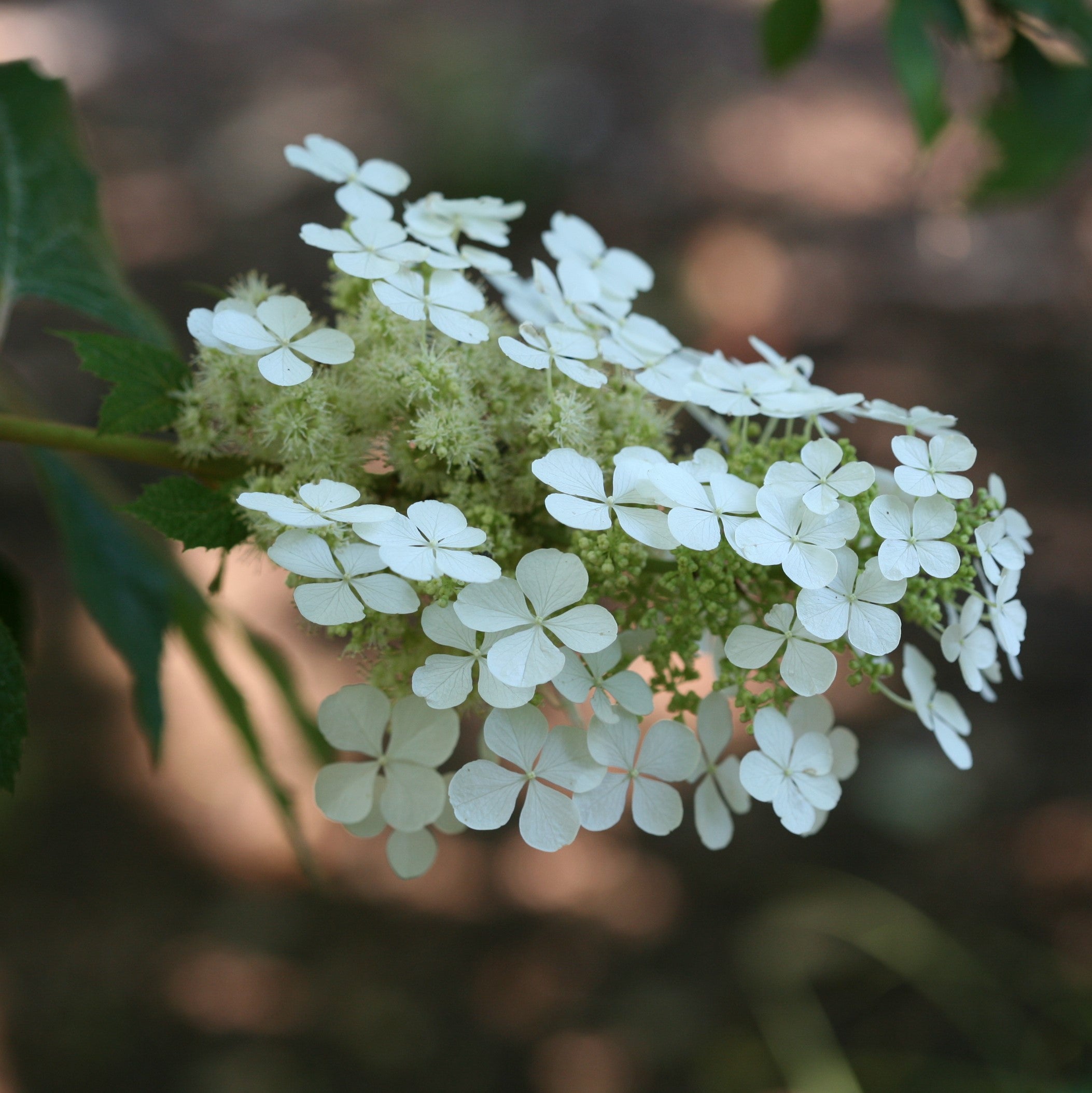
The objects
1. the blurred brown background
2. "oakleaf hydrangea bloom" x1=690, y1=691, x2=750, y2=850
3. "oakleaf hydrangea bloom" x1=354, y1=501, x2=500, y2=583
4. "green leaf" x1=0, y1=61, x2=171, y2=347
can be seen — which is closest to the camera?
"oakleaf hydrangea bloom" x1=354, y1=501, x2=500, y2=583

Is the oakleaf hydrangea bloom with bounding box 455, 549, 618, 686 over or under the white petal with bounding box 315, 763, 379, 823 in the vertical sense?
over

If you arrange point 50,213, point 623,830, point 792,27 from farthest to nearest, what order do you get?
point 623,830, point 792,27, point 50,213

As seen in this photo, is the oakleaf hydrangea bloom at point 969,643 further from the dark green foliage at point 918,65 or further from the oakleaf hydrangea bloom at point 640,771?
the dark green foliage at point 918,65

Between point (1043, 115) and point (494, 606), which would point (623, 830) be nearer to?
point (1043, 115)

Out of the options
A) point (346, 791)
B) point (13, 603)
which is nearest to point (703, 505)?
point (346, 791)

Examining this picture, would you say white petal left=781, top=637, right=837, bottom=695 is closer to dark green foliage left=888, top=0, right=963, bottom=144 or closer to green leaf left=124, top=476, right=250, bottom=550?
green leaf left=124, top=476, right=250, bottom=550

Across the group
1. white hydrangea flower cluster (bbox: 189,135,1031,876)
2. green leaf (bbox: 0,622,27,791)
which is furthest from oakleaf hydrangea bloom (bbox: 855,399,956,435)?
green leaf (bbox: 0,622,27,791)
